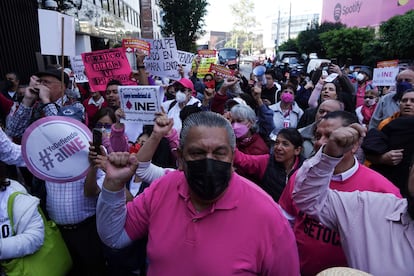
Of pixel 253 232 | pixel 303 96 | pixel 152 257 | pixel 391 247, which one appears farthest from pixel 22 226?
pixel 303 96

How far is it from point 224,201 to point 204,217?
109 mm

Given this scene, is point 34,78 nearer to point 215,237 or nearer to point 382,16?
point 215,237

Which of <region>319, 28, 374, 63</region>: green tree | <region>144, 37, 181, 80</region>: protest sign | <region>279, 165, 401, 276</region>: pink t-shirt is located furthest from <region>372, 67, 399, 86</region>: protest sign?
<region>319, 28, 374, 63</region>: green tree

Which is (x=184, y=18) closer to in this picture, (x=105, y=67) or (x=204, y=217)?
(x=105, y=67)

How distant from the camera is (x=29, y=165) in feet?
6.74

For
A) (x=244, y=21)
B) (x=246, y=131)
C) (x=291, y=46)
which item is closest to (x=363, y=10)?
(x=291, y=46)

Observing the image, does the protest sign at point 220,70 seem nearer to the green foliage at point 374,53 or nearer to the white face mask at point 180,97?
the white face mask at point 180,97

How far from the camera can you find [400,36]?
17516 millimetres

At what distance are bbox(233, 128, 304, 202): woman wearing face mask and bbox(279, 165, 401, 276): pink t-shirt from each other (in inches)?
29.3

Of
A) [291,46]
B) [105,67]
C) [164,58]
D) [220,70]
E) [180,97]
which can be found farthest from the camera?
[291,46]

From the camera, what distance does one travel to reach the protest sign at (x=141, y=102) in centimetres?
294

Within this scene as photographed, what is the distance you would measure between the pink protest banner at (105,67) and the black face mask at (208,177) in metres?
3.74

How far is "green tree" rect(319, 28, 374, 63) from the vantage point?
24.2 m

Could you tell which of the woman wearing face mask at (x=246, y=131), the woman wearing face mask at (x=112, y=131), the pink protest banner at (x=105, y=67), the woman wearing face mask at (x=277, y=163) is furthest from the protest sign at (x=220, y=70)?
the woman wearing face mask at (x=277, y=163)
